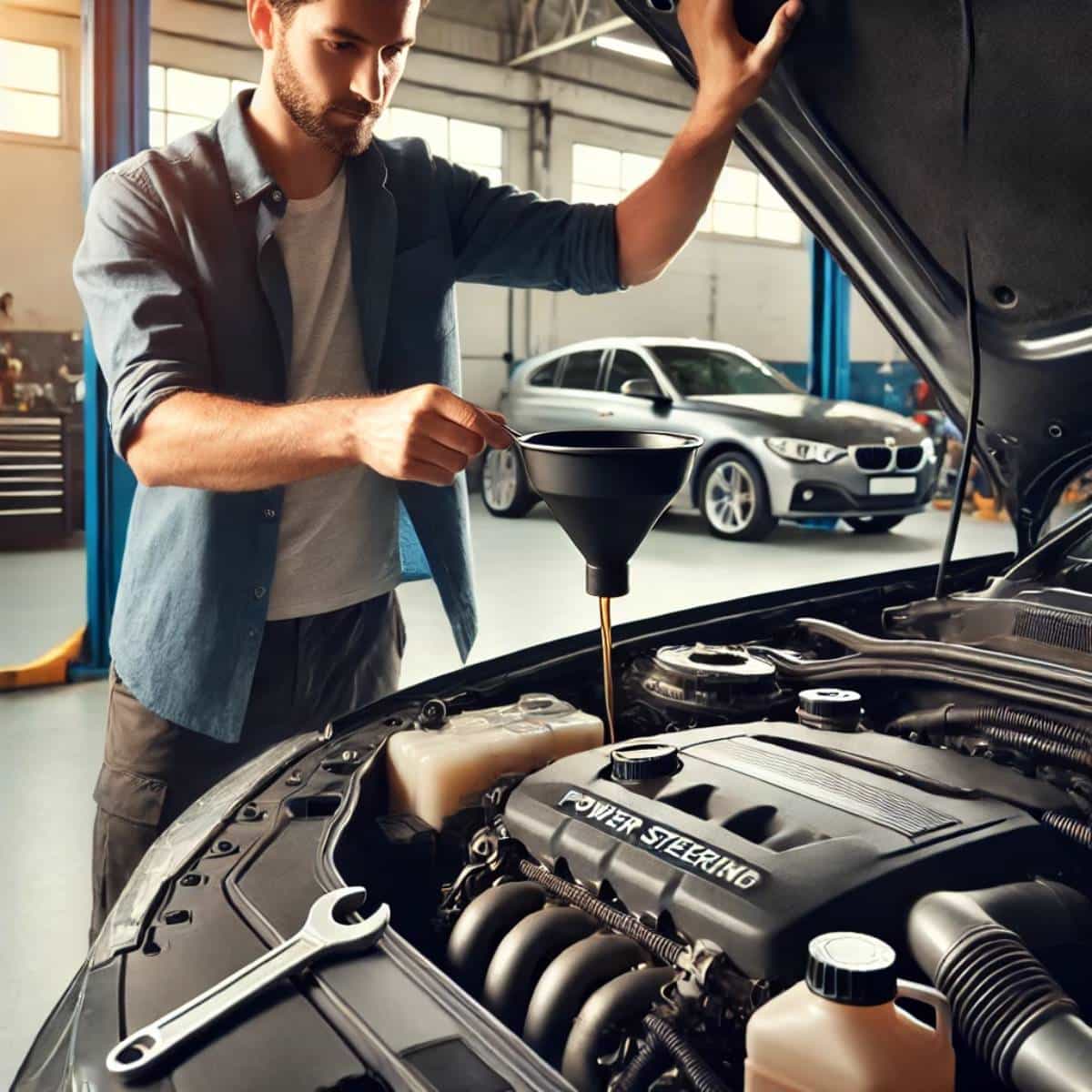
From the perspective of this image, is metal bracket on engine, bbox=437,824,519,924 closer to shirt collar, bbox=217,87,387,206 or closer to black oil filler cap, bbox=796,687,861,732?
black oil filler cap, bbox=796,687,861,732

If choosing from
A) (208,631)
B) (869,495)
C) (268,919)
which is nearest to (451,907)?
(268,919)

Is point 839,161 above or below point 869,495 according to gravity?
above

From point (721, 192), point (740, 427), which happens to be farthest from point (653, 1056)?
point (721, 192)

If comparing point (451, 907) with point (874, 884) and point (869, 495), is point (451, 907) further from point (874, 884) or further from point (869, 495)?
point (869, 495)

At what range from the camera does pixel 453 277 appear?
169 cm

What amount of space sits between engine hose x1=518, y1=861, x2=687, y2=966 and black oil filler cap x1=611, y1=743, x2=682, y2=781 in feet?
0.34

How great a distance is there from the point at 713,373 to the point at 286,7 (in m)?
5.44

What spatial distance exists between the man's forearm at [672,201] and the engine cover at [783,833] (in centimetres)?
76

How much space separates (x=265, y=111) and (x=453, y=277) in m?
0.35

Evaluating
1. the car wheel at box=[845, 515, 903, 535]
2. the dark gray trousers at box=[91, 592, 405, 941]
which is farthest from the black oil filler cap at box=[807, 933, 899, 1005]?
the car wheel at box=[845, 515, 903, 535]

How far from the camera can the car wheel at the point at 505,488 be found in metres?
7.13

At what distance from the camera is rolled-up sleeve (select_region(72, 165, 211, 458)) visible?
1286 mm

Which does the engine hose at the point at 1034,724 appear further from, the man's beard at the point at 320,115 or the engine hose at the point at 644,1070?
the man's beard at the point at 320,115

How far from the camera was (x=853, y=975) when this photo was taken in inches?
23.5
